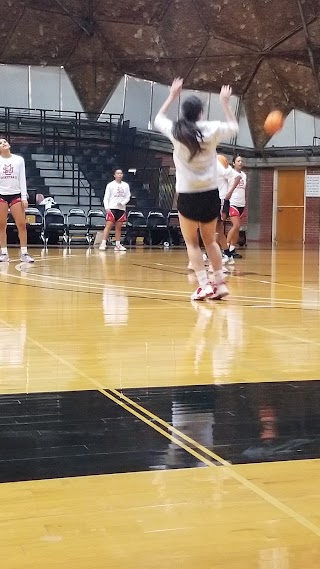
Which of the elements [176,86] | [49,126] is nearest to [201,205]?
[176,86]

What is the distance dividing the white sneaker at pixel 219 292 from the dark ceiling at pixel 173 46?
70.7 ft

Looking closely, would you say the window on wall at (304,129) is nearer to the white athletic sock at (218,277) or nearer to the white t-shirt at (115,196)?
the white t-shirt at (115,196)

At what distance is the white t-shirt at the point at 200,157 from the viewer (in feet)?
23.1

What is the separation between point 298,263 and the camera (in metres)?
14.5

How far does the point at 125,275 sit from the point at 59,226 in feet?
33.9

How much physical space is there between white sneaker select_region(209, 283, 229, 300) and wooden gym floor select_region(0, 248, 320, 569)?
4.24 ft

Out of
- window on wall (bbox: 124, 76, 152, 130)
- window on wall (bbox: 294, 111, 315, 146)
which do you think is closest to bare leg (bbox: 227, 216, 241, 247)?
window on wall (bbox: 294, 111, 315, 146)

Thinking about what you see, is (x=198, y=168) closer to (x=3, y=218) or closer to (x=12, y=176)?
(x=12, y=176)

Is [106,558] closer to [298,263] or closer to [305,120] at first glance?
[298,263]

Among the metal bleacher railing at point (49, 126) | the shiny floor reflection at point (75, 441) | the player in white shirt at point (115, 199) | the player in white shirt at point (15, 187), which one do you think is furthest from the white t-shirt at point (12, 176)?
the metal bleacher railing at point (49, 126)

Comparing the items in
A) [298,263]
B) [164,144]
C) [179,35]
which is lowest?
[298,263]

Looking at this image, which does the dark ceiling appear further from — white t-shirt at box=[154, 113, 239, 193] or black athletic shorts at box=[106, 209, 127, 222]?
white t-shirt at box=[154, 113, 239, 193]

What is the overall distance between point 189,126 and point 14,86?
894 inches

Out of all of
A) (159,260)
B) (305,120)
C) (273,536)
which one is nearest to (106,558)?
(273,536)
